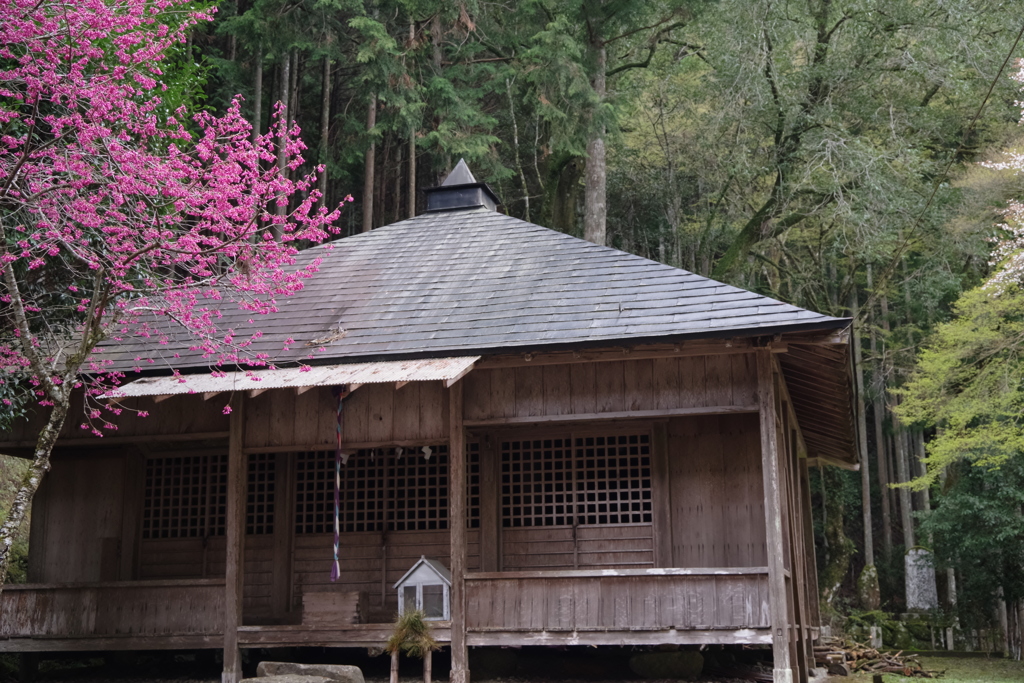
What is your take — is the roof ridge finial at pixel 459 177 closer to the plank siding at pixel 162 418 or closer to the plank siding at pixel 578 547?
the plank siding at pixel 162 418

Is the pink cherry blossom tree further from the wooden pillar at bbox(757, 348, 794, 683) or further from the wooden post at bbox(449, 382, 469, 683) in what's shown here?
the wooden pillar at bbox(757, 348, 794, 683)

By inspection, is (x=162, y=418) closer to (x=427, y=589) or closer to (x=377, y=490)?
(x=377, y=490)

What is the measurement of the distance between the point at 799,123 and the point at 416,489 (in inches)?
556

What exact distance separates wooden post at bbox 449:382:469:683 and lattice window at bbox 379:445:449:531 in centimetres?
176

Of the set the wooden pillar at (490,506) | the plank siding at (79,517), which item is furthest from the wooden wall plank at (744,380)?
the plank siding at (79,517)

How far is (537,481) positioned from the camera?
12.4 m

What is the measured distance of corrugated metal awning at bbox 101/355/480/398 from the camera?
1027 cm

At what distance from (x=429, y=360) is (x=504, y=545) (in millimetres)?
2902

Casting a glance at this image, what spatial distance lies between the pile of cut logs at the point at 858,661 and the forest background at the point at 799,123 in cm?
416

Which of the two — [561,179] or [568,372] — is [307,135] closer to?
[561,179]

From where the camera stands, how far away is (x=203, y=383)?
11070mm

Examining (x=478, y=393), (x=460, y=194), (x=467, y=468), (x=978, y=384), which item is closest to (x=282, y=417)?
(x=467, y=468)

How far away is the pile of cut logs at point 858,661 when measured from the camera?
15508 millimetres

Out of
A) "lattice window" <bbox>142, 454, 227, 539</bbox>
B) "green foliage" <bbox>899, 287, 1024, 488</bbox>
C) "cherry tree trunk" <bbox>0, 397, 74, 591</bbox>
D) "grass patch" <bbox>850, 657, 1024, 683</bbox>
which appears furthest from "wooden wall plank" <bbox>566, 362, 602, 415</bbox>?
"green foliage" <bbox>899, 287, 1024, 488</bbox>
